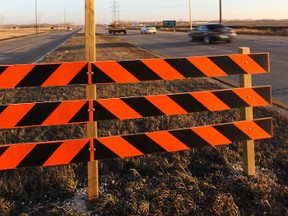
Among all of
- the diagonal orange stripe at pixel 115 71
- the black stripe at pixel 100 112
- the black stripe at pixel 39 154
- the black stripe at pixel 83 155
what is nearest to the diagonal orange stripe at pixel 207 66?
the diagonal orange stripe at pixel 115 71

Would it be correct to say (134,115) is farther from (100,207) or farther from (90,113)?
(100,207)

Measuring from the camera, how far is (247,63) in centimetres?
382

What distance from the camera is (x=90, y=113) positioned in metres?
3.38

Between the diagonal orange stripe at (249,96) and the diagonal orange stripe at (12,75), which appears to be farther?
the diagonal orange stripe at (249,96)

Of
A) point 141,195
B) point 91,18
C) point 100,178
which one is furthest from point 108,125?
point 91,18

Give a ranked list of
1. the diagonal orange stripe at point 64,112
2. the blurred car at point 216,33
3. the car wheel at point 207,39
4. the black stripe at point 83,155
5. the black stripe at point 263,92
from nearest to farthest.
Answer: the diagonal orange stripe at point 64,112, the black stripe at point 83,155, the black stripe at point 263,92, the blurred car at point 216,33, the car wheel at point 207,39

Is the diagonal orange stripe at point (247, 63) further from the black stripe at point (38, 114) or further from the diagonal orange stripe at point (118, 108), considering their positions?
the black stripe at point (38, 114)

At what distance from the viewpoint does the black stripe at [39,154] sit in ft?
10.9

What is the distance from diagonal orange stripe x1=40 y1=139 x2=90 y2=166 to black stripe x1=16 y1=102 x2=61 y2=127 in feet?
1.00

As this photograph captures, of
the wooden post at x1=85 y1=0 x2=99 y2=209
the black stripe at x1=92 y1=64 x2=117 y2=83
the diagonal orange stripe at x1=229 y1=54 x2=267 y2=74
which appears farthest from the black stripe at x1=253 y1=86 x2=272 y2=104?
the wooden post at x1=85 y1=0 x2=99 y2=209

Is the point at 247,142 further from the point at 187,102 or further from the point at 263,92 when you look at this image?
the point at 187,102

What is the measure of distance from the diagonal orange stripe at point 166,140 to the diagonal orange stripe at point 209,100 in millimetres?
451

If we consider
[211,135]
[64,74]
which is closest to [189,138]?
[211,135]

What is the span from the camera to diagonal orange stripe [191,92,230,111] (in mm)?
3707
